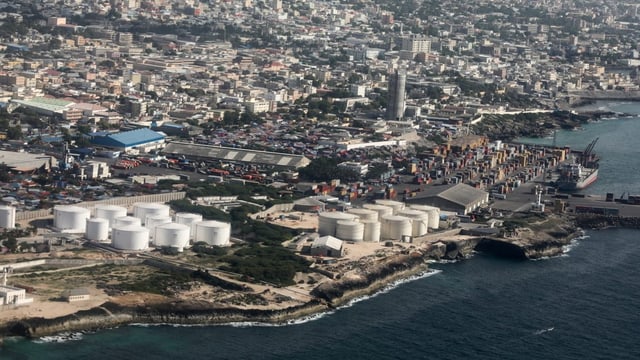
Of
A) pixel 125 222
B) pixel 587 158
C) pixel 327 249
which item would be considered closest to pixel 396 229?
pixel 327 249

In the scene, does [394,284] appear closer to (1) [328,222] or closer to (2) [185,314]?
(1) [328,222]

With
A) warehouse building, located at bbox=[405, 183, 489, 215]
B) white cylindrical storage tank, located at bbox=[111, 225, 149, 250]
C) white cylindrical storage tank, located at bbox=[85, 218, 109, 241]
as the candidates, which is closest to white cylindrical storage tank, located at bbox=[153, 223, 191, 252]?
white cylindrical storage tank, located at bbox=[111, 225, 149, 250]

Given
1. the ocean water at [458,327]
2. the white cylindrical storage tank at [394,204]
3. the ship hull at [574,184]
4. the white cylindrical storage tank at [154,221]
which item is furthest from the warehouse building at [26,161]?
the ship hull at [574,184]

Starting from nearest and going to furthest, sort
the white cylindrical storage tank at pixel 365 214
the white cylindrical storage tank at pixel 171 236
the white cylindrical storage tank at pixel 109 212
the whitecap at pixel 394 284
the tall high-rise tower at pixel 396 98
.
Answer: the whitecap at pixel 394 284 < the white cylindrical storage tank at pixel 171 236 < the white cylindrical storage tank at pixel 109 212 < the white cylindrical storage tank at pixel 365 214 < the tall high-rise tower at pixel 396 98

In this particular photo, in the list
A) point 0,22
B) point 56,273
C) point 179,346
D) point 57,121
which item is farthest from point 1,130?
point 0,22

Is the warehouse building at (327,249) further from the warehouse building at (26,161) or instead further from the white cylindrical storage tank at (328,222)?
the warehouse building at (26,161)

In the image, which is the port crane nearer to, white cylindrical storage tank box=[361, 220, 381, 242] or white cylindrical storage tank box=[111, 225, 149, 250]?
white cylindrical storage tank box=[361, 220, 381, 242]
